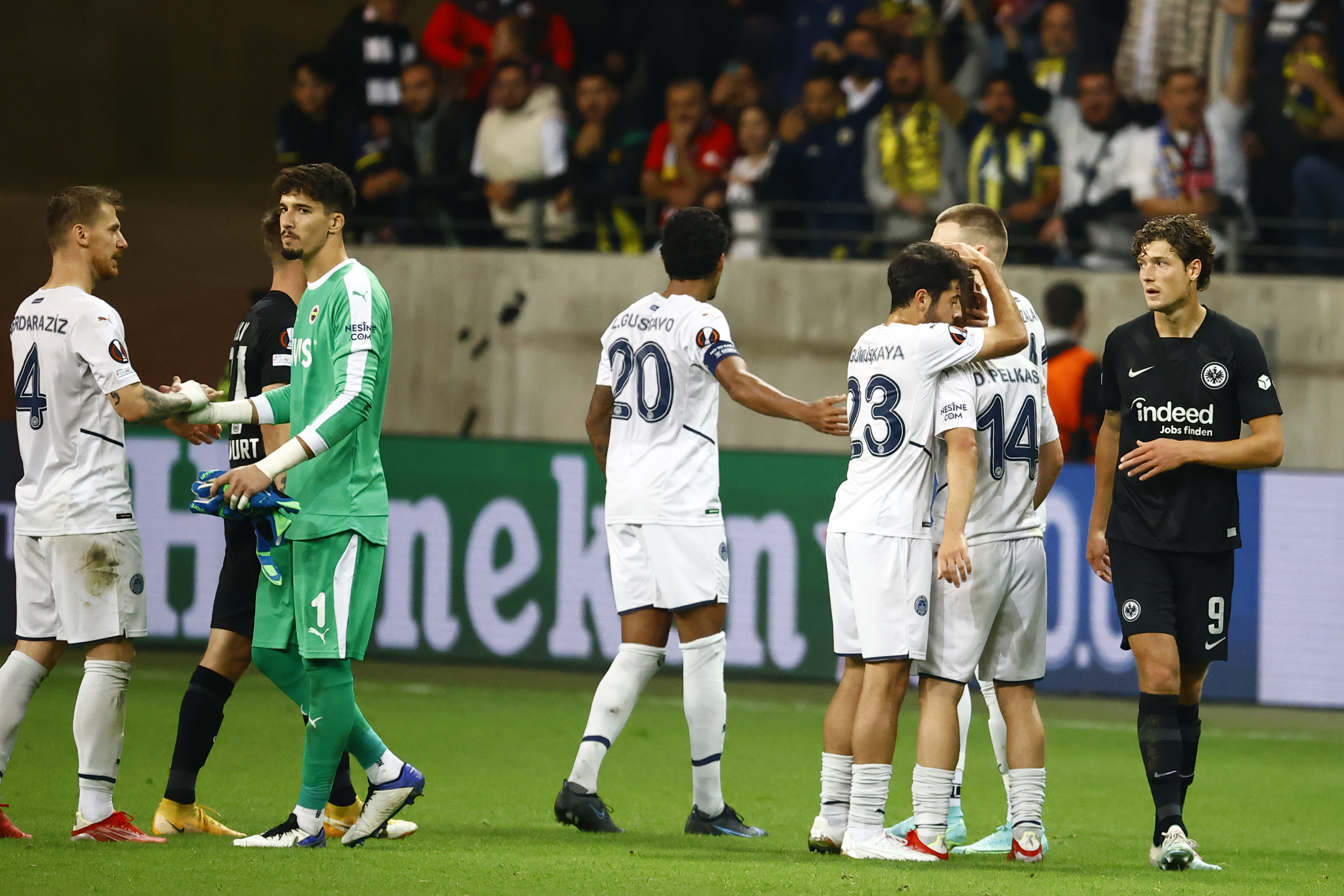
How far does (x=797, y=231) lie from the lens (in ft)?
42.6

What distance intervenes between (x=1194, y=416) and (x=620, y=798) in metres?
3.00

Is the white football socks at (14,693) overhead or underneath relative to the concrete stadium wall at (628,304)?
underneath

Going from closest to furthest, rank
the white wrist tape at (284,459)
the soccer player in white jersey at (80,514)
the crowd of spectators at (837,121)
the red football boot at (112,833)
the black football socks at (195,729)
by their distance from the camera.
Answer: the white wrist tape at (284,459) → the red football boot at (112,833) → the soccer player in white jersey at (80,514) → the black football socks at (195,729) → the crowd of spectators at (837,121)

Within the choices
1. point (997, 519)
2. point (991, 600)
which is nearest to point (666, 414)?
point (997, 519)

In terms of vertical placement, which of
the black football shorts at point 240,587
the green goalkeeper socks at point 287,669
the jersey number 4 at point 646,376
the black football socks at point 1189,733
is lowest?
the black football socks at point 1189,733

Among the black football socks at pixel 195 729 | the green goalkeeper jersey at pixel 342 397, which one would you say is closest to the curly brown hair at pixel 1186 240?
the green goalkeeper jersey at pixel 342 397

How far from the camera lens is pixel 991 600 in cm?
548

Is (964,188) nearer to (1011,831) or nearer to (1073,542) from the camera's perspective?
(1073,542)

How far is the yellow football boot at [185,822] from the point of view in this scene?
576 cm

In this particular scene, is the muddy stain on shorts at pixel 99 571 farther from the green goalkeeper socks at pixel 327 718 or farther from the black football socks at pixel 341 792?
the black football socks at pixel 341 792

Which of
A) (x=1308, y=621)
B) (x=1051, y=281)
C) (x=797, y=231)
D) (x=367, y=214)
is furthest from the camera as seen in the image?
(x=367, y=214)

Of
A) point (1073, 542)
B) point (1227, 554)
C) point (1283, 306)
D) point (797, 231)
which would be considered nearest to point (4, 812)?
point (1227, 554)

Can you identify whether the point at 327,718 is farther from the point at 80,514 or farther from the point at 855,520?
the point at 855,520

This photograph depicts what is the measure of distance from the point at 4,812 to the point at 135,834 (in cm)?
96
